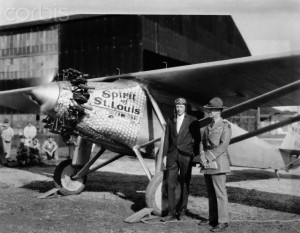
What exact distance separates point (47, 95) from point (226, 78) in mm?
3012

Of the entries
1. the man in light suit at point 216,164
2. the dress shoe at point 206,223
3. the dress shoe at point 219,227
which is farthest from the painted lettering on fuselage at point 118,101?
the dress shoe at point 219,227

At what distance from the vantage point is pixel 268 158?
9727 millimetres

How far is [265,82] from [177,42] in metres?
19.5

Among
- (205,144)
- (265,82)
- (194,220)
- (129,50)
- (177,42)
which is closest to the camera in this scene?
(205,144)

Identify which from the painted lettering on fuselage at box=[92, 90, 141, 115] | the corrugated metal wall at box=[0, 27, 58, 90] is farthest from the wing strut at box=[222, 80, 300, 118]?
the corrugated metal wall at box=[0, 27, 58, 90]

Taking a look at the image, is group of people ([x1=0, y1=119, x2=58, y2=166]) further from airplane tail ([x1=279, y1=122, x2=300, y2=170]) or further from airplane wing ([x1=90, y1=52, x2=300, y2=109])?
airplane tail ([x1=279, y1=122, x2=300, y2=170])

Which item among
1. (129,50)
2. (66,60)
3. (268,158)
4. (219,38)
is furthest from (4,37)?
(268,158)

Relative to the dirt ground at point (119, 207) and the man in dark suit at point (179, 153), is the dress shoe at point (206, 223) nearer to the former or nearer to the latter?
the dirt ground at point (119, 207)

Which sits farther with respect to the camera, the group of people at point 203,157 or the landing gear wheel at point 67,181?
the landing gear wheel at point 67,181

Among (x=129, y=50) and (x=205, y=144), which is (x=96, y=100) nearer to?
(x=205, y=144)

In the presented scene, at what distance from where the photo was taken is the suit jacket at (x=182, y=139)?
5.54 metres

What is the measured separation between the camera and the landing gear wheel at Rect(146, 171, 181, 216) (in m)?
5.70

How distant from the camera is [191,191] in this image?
27.8 feet

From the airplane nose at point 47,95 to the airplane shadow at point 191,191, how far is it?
7.11ft
